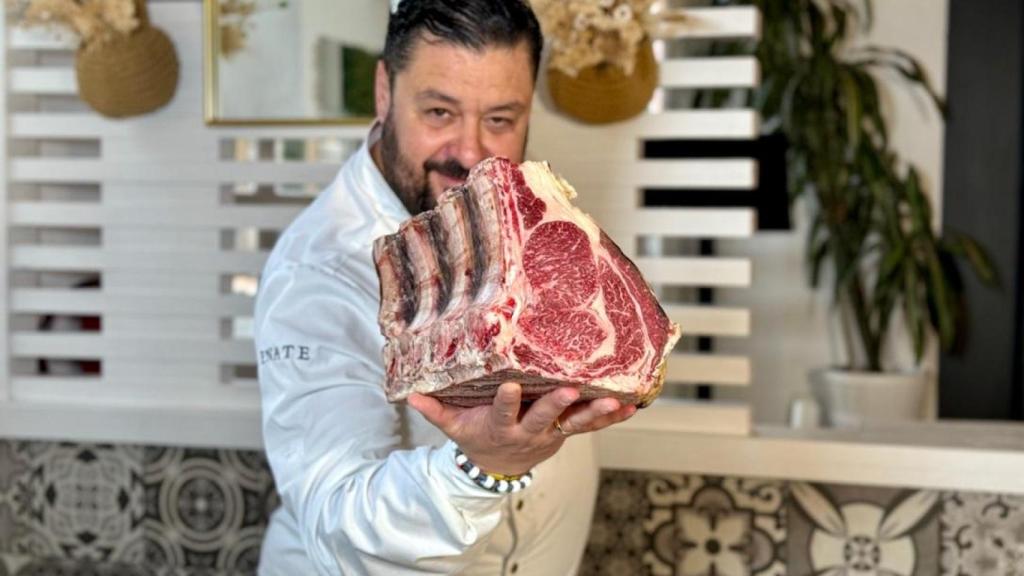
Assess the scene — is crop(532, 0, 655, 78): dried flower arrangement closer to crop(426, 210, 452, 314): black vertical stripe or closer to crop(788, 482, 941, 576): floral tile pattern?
crop(788, 482, 941, 576): floral tile pattern

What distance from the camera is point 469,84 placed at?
5.14ft

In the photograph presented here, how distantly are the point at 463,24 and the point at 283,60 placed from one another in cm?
106

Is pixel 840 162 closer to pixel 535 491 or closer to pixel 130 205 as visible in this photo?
pixel 130 205

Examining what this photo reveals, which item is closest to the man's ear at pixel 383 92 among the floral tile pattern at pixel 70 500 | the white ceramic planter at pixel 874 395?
the floral tile pattern at pixel 70 500

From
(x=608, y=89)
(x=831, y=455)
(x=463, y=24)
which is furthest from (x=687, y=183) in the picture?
(x=463, y=24)

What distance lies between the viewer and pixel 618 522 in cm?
240

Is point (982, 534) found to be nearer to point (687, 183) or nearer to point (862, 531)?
point (862, 531)

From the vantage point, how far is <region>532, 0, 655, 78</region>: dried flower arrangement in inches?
88.6

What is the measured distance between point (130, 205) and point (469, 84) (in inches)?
50.1

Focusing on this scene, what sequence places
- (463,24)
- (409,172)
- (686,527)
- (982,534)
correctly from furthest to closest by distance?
(686,527) < (982,534) < (409,172) < (463,24)

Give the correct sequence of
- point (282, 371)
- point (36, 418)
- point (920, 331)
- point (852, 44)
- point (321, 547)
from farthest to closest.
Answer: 1. point (852, 44)
2. point (920, 331)
3. point (36, 418)
4. point (282, 371)
5. point (321, 547)

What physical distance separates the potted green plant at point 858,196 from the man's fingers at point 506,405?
3.65 metres

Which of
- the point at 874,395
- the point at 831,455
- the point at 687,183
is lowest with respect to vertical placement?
the point at 874,395

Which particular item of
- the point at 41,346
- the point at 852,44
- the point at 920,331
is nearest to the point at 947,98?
the point at 852,44
